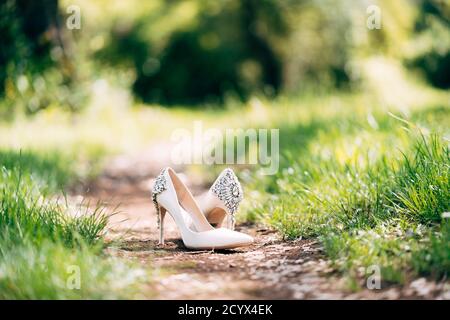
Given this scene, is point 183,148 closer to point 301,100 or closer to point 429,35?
point 301,100

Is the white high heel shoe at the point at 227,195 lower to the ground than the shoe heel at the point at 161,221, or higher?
higher

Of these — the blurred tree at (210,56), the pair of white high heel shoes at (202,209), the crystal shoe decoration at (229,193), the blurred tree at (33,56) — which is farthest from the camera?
the blurred tree at (210,56)

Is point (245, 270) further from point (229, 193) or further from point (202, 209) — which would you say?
point (202, 209)

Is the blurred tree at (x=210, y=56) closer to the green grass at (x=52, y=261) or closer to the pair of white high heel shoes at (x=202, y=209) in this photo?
the pair of white high heel shoes at (x=202, y=209)

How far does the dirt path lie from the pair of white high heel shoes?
7cm

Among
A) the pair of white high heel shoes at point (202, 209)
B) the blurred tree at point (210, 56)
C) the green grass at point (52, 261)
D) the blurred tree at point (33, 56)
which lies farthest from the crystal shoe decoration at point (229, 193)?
the blurred tree at point (210, 56)

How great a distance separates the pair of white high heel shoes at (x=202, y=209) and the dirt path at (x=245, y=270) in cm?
7

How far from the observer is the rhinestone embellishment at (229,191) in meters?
3.60

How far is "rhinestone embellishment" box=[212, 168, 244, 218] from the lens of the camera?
11.8ft

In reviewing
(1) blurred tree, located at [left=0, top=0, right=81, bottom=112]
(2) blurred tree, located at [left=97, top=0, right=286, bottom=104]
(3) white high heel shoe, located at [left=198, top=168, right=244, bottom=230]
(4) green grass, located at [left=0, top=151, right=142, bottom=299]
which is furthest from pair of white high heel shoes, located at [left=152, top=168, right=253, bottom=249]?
(2) blurred tree, located at [left=97, top=0, right=286, bottom=104]

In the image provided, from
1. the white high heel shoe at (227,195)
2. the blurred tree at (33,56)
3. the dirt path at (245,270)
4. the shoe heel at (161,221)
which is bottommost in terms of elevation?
the dirt path at (245,270)

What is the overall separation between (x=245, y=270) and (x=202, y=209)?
38.6 inches

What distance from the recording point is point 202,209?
3797 mm

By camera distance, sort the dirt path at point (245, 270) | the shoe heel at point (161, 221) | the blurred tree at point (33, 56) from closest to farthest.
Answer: the dirt path at point (245, 270) < the shoe heel at point (161, 221) < the blurred tree at point (33, 56)
